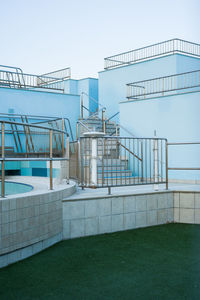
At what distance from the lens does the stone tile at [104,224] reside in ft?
20.6

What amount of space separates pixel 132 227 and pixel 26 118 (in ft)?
28.6

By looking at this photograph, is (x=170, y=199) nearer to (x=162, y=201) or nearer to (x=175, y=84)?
(x=162, y=201)

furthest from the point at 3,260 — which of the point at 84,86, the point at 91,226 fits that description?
the point at 84,86

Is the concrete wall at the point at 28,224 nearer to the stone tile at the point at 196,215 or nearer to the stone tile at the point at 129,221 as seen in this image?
the stone tile at the point at 129,221

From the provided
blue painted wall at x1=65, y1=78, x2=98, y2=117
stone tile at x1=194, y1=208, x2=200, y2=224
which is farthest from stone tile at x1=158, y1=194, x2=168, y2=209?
blue painted wall at x1=65, y1=78, x2=98, y2=117

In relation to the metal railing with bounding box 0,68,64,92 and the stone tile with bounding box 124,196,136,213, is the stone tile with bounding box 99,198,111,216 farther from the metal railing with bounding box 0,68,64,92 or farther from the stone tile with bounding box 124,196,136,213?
the metal railing with bounding box 0,68,64,92

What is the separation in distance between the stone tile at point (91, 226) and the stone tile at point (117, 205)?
43 centimetres

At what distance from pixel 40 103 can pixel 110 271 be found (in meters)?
11.9

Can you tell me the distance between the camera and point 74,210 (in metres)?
5.99

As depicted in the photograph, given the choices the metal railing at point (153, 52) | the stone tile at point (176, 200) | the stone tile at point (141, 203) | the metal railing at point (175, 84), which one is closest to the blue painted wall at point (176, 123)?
the metal railing at point (175, 84)

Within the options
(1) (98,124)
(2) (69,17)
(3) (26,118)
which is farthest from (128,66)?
(2) (69,17)

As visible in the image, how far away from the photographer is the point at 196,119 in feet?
34.7

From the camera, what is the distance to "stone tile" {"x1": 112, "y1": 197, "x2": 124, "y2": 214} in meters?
6.48

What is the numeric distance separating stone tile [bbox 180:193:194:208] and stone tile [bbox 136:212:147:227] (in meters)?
1.00
